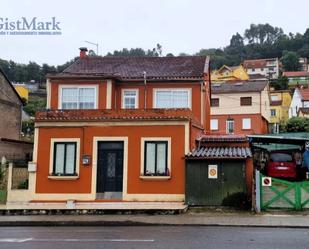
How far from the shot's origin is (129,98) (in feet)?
92.6

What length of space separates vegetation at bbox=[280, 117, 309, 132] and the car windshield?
32678mm

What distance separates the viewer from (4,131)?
40.2 metres

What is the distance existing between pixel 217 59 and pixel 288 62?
939 inches

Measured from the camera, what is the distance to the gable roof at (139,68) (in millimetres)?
27672

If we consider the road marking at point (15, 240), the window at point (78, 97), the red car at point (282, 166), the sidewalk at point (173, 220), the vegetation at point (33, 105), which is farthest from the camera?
the vegetation at point (33, 105)

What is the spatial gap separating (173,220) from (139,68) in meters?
16.0

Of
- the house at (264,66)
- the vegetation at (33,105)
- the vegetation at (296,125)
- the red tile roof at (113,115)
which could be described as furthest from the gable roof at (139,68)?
the house at (264,66)

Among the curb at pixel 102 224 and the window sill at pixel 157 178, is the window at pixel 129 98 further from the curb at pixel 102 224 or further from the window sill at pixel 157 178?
the curb at pixel 102 224

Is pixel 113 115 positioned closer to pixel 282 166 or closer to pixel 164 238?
pixel 282 166

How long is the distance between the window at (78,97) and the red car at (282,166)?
36.4 feet

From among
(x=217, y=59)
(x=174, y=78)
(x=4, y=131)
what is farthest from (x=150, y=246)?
(x=217, y=59)

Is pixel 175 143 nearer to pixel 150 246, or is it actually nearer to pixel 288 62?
pixel 150 246

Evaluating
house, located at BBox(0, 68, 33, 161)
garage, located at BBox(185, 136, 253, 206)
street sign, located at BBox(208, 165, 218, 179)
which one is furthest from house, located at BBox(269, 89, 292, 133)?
street sign, located at BBox(208, 165, 218, 179)

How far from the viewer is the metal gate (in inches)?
697
